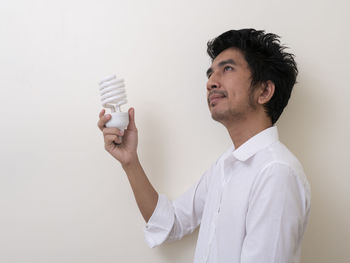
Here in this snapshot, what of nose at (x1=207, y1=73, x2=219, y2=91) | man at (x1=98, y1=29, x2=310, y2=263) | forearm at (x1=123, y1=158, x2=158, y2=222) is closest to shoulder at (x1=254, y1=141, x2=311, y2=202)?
man at (x1=98, y1=29, x2=310, y2=263)

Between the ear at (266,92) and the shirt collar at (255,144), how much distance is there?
0.33 ft

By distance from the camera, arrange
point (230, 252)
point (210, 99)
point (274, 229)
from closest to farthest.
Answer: point (274, 229)
point (230, 252)
point (210, 99)

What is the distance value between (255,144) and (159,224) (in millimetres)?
421

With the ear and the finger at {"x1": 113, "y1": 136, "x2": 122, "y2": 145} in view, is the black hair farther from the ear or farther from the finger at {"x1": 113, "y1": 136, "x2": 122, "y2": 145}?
the finger at {"x1": 113, "y1": 136, "x2": 122, "y2": 145}

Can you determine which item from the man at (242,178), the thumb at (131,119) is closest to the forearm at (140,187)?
the man at (242,178)

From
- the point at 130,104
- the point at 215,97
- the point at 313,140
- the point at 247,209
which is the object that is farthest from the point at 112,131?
the point at 313,140

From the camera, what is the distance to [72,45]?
3.54 feet

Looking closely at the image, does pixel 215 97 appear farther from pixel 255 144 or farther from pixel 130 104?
pixel 130 104

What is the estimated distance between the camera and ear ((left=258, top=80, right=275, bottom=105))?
37.4 inches

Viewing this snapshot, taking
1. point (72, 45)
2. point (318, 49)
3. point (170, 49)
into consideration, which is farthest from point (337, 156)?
point (72, 45)

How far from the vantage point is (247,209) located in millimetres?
816

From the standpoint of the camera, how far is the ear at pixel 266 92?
95cm

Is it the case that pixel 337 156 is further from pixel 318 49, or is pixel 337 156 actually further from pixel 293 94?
pixel 318 49

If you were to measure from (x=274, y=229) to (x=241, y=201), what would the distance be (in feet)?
0.40
